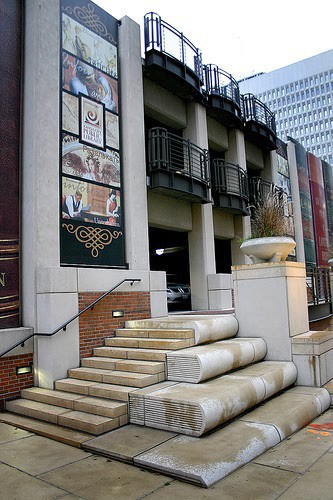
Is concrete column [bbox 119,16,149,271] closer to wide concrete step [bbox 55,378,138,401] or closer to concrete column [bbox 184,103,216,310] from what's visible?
wide concrete step [bbox 55,378,138,401]

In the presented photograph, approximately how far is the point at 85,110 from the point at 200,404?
284 inches

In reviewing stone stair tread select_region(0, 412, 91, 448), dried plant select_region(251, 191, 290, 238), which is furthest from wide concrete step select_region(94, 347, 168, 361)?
dried plant select_region(251, 191, 290, 238)

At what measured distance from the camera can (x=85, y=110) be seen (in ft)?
30.4

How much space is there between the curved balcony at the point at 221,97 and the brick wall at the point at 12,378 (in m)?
11.7

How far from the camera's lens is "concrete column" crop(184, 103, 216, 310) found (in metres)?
14.1

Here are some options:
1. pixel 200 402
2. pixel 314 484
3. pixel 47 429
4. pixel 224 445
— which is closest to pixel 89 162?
pixel 47 429

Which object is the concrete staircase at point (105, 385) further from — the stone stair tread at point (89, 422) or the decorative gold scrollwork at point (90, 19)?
the decorative gold scrollwork at point (90, 19)

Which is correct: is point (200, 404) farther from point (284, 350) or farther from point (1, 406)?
point (1, 406)

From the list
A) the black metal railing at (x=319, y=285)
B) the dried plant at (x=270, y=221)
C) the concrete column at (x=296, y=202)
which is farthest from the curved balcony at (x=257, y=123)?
the dried plant at (x=270, y=221)

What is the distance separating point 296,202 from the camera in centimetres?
2273

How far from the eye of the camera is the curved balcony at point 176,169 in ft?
37.7

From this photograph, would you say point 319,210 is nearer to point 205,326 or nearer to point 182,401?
point 205,326

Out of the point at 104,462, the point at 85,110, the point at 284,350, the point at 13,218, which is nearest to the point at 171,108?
the point at 85,110

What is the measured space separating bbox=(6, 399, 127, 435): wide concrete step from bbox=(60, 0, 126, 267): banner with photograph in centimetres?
294
